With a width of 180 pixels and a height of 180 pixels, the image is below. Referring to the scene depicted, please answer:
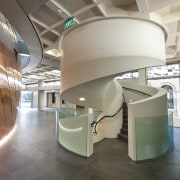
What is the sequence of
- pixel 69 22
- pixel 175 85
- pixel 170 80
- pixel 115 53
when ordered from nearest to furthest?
pixel 115 53
pixel 69 22
pixel 175 85
pixel 170 80

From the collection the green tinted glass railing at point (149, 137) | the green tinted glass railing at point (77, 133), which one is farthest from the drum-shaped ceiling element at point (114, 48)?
the green tinted glass railing at point (149, 137)

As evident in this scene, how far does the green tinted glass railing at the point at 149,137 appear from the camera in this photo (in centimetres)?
354

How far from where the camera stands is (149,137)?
12.0 ft

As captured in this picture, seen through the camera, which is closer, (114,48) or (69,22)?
(114,48)

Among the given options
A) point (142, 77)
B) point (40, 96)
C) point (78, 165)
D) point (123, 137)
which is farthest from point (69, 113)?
point (40, 96)

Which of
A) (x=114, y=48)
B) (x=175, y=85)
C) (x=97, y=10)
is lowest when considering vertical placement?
(x=175, y=85)

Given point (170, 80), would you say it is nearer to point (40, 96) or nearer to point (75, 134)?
point (75, 134)

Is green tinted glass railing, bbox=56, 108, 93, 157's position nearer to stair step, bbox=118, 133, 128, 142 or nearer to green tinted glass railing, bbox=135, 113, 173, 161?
green tinted glass railing, bbox=135, 113, 173, 161

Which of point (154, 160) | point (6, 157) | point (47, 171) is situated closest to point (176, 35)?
point (154, 160)

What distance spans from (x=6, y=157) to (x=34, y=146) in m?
0.94

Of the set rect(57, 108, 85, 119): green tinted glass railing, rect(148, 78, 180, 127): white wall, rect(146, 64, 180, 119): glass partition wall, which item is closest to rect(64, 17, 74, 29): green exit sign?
rect(57, 108, 85, 119): green tinted glass railing

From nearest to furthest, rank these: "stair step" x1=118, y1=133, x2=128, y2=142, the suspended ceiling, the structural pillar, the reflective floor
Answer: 1. the reflective floor
2. the suspended ceiling
3. "stair step" x1=118, y1=133, x2=128, y2=142
4. the structural pillar

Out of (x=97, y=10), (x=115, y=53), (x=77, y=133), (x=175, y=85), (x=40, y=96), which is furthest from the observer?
(x=40, y=96)

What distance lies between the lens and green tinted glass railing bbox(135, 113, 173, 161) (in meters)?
3.54
